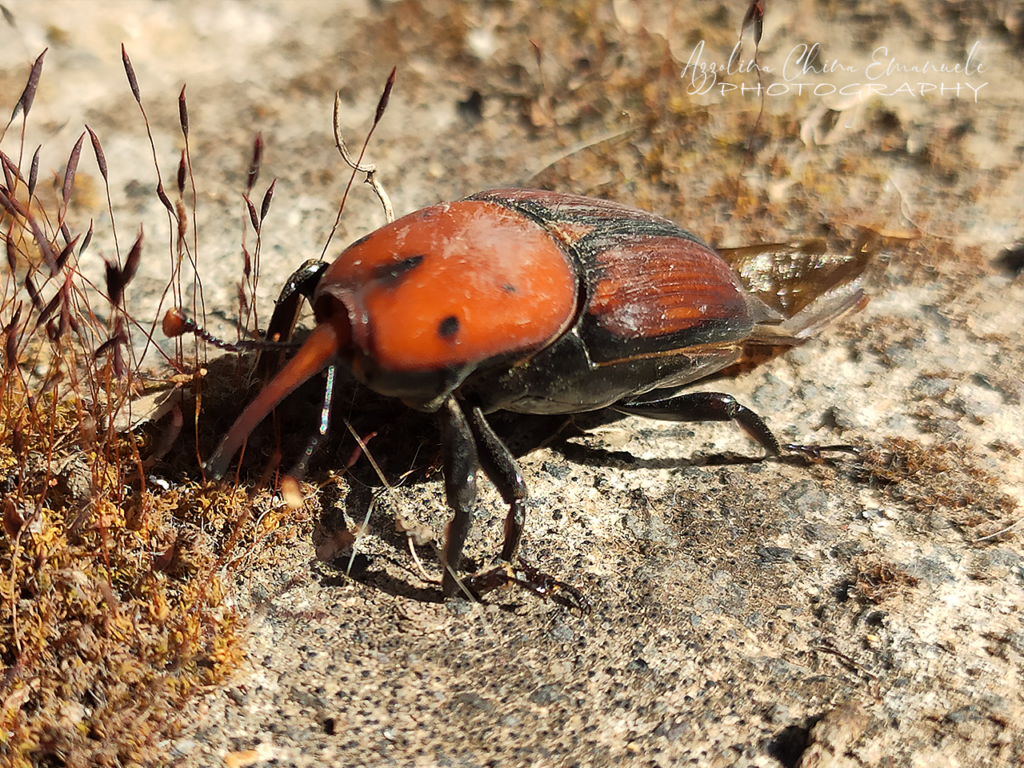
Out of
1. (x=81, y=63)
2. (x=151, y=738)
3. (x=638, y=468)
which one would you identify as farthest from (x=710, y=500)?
(x=81, y=63)

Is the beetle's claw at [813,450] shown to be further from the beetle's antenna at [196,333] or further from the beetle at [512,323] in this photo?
the beetle's antenna at [196,333]

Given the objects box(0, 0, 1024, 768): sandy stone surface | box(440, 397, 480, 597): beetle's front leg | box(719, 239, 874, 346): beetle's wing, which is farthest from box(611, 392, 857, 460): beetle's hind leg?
box(440, 397, 480, 597): beetle's front leg

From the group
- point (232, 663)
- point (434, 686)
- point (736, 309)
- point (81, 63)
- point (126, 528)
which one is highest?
point (81, 63)

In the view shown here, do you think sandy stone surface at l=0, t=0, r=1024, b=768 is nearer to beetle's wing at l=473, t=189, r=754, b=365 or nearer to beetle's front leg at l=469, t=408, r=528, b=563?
beetle's front leg at l=469, t=408, r=528, b=563

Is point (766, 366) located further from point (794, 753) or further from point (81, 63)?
point (81, 63)

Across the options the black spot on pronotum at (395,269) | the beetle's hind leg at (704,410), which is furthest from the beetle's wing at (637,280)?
the black spot on pronotum at (395,269)

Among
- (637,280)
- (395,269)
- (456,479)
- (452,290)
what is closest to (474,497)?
(456,479)
